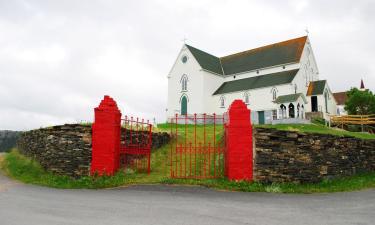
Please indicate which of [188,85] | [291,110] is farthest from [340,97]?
[188,85]

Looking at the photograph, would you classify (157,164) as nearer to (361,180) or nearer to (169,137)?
(169,137)

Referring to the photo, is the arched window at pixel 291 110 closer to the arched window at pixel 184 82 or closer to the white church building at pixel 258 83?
the white church building at pixel 258 83

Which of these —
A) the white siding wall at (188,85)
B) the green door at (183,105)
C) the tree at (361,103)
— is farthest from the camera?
the green door at (183,105)

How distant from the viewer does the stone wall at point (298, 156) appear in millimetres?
11781

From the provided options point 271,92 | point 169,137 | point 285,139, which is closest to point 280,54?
point 271,92

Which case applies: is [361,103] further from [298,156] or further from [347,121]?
[298,156]

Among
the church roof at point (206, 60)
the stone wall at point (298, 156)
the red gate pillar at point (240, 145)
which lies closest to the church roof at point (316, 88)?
the church roof at point (206, 60)

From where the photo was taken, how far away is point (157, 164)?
575 inches

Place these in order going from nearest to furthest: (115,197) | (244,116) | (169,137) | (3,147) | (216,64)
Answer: (115,197) → (244,116) → (169,137) → (3,147) → (216,64)

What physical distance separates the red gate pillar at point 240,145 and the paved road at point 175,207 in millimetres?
1251

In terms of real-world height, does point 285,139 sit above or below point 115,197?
above

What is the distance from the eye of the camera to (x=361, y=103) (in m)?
39.7

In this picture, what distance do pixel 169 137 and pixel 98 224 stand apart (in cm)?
1170

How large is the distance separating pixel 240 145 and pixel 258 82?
28.5 metres
